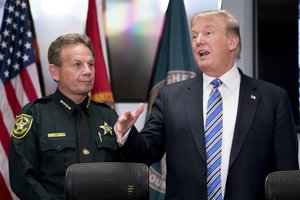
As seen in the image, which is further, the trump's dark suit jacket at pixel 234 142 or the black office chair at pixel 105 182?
the trump's dark suit jacket at pixel 234 142

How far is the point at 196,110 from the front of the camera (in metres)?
2.26

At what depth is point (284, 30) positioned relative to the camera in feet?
13.1

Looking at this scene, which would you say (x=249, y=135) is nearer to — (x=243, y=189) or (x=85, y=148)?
(x=243, y=189)

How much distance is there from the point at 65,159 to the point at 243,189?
82 centimetres

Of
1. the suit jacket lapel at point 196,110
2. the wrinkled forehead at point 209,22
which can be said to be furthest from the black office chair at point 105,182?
the wrinkled forehead at point 209,22

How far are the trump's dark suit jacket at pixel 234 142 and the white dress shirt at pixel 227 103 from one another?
0.09ft

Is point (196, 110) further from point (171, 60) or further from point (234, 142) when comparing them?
point (171, 60)

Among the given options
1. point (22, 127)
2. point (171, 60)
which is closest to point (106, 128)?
point (22, 127)

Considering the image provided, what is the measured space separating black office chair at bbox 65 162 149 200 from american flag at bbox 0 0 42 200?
68.4 inches

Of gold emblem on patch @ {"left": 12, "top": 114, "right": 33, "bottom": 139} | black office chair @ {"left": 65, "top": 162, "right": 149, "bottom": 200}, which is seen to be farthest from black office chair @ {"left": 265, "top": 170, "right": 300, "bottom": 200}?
gold emblem on patch @ {"left": 12, "top": 114, "right": 33, "bottom": 139}

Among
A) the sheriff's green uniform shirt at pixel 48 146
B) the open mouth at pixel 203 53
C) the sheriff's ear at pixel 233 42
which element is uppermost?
the sheriff's ear at pixel 233 42

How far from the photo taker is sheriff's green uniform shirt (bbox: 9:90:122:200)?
226cm

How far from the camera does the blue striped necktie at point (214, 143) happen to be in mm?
→ 2168

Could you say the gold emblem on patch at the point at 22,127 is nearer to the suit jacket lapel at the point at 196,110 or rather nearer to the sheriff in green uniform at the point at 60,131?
the sheriff in green uniform at the point at 60,131
